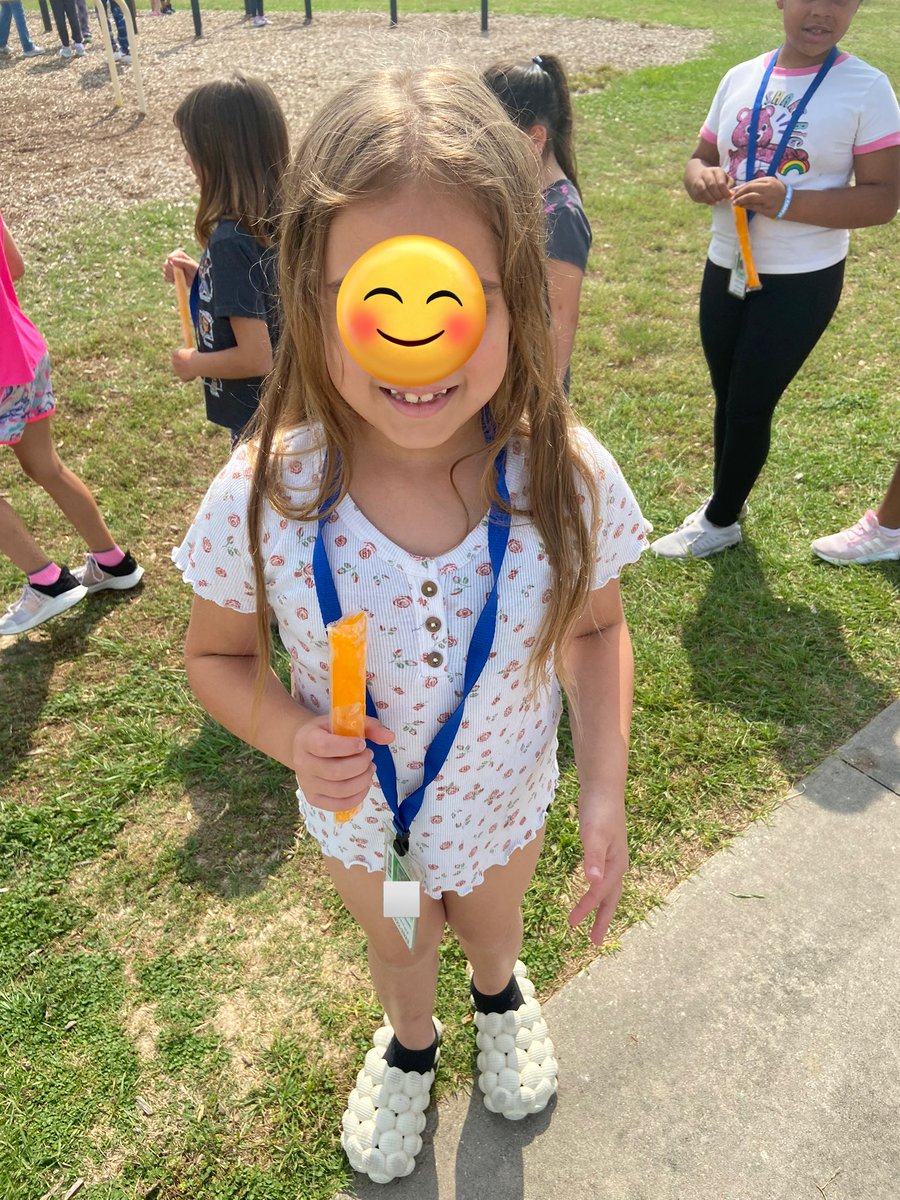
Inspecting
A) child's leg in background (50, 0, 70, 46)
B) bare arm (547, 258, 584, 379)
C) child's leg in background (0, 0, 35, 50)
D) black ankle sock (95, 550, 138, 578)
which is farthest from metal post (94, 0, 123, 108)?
bare arm (547, 258, 584, 379)

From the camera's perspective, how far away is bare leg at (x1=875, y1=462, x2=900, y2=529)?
3.60 m

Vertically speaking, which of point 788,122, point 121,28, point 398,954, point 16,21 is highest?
point 788,122

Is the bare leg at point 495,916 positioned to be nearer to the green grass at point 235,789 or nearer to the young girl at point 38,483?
the green grass at point 235,789

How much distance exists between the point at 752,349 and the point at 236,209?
189 centimetres

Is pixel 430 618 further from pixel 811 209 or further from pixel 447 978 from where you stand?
pixel 811 209

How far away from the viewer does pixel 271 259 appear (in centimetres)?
254

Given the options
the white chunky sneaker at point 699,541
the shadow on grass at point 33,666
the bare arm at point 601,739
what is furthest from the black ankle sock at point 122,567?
the bare arm at point 601,739

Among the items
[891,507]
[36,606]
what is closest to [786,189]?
Result: [891,507]

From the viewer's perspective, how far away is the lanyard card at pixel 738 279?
318cm

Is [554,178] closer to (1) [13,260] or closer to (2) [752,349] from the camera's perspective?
(2) [752,349]

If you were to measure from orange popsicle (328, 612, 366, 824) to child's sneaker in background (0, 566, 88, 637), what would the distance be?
2.65m

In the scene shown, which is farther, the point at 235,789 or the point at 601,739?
the point at 235,789

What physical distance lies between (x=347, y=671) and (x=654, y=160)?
30.5ft

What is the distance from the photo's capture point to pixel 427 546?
143cm
